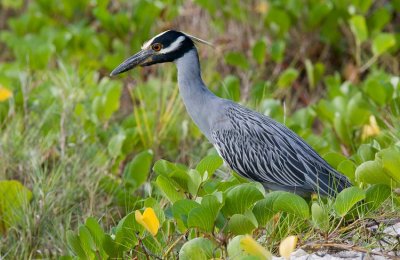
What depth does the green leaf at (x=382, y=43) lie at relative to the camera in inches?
280

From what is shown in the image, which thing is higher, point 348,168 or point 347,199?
point 347,199

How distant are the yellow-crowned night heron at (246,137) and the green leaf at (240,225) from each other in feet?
2.84

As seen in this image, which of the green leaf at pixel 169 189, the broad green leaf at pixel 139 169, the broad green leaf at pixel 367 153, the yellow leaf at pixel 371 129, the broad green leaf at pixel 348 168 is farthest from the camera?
the yellow leaf at pixel 371 129

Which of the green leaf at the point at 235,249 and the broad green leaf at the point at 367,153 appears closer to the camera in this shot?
the green leaf at the point at 235,249

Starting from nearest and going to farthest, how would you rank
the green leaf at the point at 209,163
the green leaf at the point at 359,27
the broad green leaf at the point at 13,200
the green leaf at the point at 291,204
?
the green leaf at the point at 291,204, the green leaf at the point at 209,163, the broad green leaf at the point at 13,200, the green leaf at the point at 359,27

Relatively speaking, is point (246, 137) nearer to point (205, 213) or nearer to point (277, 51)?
point (205, 213)

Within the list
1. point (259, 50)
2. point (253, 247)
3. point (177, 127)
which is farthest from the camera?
point (259, 50)

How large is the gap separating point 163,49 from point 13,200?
1.22m

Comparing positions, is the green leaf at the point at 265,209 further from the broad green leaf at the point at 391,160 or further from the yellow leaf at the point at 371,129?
the yellow leaf at the point at 371,129

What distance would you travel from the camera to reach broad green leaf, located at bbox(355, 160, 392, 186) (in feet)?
14.0

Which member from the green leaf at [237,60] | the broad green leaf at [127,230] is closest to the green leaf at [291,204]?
the broad green leaf at [127,230]

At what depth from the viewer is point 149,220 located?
3.92 m

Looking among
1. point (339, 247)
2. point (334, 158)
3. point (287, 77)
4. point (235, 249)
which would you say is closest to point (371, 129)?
point (334, 158)

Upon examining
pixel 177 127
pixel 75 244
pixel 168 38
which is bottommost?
pixel 177 127
